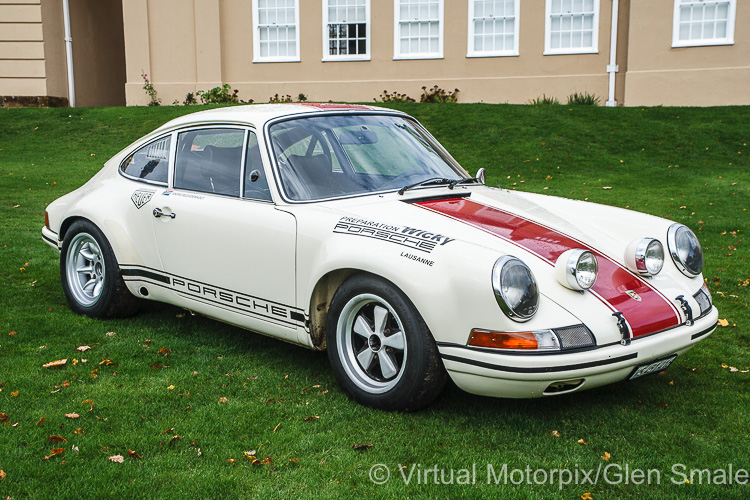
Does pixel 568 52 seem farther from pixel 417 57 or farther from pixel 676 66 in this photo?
pixel 417 57

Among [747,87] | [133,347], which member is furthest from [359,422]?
[747,87]

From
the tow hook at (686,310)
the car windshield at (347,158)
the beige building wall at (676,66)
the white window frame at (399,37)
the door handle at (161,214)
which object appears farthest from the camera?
the white window frame at (399,37)

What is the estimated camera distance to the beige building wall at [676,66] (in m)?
17.7

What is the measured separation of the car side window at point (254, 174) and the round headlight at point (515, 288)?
5.38ft

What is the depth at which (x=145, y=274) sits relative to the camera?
5.16 metres

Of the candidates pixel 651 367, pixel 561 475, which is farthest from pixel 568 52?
pixel 561 475

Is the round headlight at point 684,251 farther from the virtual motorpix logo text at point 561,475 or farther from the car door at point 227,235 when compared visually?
the car door at point 227,235

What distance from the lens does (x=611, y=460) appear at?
3.39m

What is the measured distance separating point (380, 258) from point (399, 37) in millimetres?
16705

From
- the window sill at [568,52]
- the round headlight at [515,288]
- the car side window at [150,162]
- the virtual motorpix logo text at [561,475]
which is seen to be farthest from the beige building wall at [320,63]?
the virtual motorpix logo text at [561,475]

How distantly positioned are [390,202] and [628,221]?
1500mm

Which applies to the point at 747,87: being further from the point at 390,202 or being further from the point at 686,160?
the point at 390,202

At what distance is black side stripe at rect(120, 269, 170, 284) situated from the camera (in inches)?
198

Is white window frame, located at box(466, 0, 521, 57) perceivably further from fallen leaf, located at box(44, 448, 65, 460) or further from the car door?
fallen leaf, located at box(44, 448, 65, 460)
